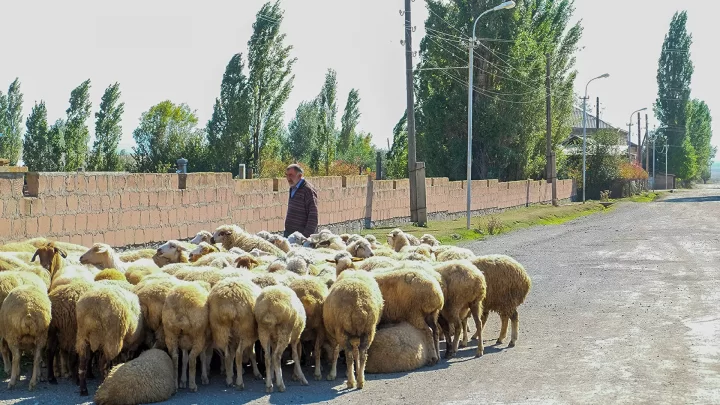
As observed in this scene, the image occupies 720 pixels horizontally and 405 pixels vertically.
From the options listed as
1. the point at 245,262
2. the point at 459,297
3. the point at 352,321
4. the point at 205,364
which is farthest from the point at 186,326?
the point at 459,297

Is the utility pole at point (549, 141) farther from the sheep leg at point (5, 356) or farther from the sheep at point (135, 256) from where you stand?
the sheep leg at point (5, 356)

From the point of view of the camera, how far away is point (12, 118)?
64.1m

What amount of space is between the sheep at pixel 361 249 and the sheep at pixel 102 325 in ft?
16.5

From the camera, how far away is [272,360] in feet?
31.3

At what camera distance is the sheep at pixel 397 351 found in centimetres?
1037

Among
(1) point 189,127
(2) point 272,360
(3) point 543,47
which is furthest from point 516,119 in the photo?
(2) point 272,360

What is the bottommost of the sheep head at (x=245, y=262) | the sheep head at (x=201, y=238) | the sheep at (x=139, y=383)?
the sheep at (x=139, y=383)

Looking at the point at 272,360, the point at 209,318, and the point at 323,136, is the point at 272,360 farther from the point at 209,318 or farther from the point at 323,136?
the point at 323,136

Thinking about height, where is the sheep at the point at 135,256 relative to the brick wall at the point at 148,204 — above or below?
below

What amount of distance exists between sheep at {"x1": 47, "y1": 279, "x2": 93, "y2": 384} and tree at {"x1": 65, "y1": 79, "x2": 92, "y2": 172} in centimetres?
4064

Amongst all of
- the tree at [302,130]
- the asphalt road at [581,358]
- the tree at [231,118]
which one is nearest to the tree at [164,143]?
the tree at [231,118]

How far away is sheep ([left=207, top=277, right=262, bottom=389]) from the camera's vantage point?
372 inches

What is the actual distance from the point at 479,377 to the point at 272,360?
82.1 inches

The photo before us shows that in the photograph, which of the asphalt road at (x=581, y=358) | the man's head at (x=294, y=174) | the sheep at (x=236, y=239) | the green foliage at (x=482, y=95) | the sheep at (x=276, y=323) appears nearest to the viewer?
the asphalt road at (x=581, y=358)
